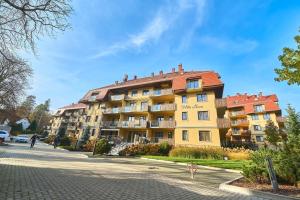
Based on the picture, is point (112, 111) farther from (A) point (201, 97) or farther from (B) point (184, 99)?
(A) point (201, 97)

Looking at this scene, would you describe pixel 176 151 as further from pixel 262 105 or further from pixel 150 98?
pixel 262 105

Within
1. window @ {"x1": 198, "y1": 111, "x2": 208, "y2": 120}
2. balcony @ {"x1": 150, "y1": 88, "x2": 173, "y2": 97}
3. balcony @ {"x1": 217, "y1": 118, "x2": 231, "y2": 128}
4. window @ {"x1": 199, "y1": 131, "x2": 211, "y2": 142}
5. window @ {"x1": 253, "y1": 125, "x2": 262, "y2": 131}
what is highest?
balcony @ {"x1": 150, "y1": 88, "x2": 173, "y2": 97}

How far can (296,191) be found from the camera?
745 centimetres

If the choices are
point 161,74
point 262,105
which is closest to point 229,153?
point 161,74

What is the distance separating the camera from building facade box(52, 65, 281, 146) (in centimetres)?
2773

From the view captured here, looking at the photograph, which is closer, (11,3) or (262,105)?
(11,3)

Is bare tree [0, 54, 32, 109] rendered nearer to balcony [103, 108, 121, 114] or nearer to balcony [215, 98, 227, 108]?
balcony [103, 108, 121, 114]

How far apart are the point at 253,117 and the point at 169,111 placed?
26431 millimetres

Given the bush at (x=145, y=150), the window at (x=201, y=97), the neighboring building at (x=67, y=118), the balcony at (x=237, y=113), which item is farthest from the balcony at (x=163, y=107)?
the neighboring building at (x=67, y=118)

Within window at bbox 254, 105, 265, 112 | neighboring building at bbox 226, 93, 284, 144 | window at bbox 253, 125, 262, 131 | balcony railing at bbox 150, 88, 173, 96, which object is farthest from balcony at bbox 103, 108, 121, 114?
window at bbox 254, 105, 265, 112

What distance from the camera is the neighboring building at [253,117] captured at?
43.8 meters

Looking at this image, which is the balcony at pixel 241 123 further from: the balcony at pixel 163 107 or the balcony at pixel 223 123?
the balcony at pixel 163 107

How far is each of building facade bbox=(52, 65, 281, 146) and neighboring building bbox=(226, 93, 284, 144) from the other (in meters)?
0.24

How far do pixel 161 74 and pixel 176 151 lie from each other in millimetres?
22267
